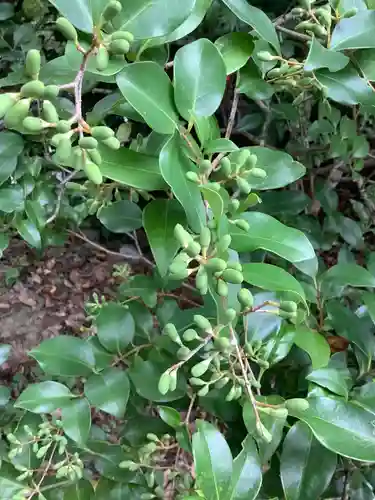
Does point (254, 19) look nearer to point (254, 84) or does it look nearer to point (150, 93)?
point (254, 84)

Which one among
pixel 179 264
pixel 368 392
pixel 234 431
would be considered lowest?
pixel 234 431

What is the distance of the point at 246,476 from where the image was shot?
70cm

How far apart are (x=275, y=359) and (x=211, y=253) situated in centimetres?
27

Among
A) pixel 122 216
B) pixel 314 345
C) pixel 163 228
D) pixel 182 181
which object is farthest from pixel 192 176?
pixel 122 216

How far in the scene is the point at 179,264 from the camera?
1.74 feet

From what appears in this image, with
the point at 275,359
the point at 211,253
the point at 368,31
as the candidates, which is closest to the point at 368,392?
the point at 275,359

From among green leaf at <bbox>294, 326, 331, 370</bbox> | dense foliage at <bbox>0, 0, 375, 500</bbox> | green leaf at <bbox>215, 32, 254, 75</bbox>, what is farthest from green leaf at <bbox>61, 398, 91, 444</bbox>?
green leaf at <bbox>215, 32, 254, 75</bbox>

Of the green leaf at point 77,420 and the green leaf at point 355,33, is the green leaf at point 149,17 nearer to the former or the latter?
the green leaf at point 355,33

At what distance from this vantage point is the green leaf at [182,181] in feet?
1.95

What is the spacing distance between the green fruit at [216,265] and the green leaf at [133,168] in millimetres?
150

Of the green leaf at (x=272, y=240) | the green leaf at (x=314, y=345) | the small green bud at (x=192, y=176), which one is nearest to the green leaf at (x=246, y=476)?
the green leaf at (x=314, y=345)

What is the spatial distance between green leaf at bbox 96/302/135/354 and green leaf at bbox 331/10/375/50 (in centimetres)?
52

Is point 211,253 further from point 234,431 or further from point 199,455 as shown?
point 234,431

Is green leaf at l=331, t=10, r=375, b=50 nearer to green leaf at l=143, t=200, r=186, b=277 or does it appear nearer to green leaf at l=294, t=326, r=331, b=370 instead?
green leaf at l=143, t=200, r=186, b=277
